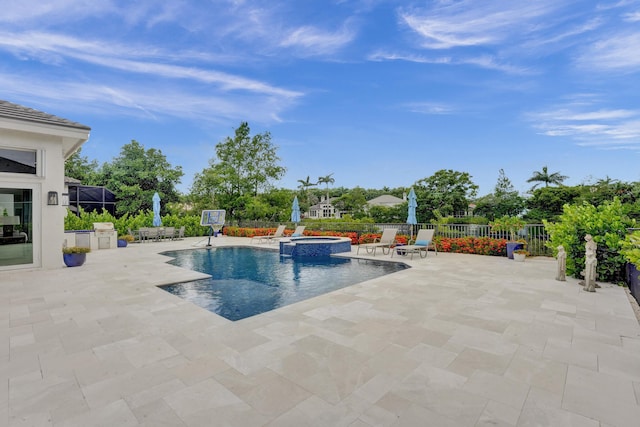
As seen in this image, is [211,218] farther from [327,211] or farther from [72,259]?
[327,211]

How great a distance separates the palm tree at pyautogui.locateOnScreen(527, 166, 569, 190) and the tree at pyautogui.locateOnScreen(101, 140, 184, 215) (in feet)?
139

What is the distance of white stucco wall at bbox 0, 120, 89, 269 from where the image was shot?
7516 millimetres

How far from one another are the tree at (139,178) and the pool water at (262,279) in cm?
2017

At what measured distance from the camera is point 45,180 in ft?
25.8

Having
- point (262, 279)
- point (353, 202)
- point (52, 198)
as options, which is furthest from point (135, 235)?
point (353, 202)

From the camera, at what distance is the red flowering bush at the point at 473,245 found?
10586mm

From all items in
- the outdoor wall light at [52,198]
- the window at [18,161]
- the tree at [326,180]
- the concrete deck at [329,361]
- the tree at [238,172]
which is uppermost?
the tree at [326,180]

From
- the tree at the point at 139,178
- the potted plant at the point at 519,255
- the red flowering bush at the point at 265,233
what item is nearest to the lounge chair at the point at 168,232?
the red flowering bush at the point at 265,233

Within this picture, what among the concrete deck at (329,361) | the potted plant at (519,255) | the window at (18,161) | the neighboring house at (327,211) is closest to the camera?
the concrete deck at (329,361)

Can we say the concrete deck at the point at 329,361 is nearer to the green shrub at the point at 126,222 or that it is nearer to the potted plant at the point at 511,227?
the potted plant at the point at 511,227

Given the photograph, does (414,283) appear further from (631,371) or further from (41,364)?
(41,364)

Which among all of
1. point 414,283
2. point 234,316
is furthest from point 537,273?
point 234,316

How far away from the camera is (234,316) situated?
15.0 feet

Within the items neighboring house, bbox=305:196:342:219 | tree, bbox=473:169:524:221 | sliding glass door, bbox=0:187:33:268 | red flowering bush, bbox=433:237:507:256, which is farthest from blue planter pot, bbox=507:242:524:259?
neighboring house, bbox=305:196:342:219
